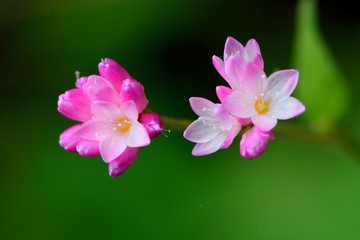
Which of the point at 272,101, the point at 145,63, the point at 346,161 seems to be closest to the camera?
the point at 272,101

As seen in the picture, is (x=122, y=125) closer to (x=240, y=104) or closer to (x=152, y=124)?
(x=152, y=124)

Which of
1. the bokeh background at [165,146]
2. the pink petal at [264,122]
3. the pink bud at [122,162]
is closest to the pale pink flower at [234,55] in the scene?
the pink petal at [264,122]

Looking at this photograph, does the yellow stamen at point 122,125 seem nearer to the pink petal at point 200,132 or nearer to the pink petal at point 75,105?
the pink petal at point 75,105

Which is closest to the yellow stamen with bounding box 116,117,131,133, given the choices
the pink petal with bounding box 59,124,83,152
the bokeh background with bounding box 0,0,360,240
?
the pink petal with bounding box 59,124,83,152

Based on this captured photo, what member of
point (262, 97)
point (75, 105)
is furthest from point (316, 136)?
point (75, 105)

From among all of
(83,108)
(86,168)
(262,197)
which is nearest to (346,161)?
(262,197)

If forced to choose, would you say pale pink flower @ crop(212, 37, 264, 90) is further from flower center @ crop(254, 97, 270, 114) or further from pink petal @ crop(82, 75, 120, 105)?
pink petal @ crop(82, 75, 120, 105)

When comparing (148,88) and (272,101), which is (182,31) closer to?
(148,88)
